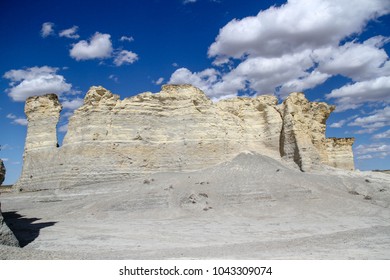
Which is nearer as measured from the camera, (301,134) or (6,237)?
(6,237)

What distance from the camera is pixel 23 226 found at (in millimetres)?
17750

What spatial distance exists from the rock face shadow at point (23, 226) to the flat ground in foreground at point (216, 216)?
57mm

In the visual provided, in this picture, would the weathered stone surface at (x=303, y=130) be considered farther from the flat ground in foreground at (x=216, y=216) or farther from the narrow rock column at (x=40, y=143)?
the narrow rock column at (x=40, y=143)

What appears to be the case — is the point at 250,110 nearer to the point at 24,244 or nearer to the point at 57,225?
the point at 57,225

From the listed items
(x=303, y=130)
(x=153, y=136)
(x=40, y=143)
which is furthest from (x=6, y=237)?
(x=303, y=130)

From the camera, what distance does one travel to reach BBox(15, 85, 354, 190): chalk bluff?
26.5 m

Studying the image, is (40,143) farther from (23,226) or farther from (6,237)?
(6,237)

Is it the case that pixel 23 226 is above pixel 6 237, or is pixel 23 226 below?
below

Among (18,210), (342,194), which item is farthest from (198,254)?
(18,210)

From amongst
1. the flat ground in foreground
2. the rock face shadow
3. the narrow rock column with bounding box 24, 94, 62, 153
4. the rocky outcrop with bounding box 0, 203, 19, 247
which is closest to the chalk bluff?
the narrow rock column with bounding box 24, 94, 62, 153

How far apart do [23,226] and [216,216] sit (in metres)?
10.5

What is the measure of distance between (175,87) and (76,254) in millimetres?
20905

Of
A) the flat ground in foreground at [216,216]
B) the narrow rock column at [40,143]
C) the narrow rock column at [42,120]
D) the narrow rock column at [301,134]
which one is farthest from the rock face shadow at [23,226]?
the narrow rock column at [301,134]

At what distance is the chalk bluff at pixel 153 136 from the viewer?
26.5 meters
